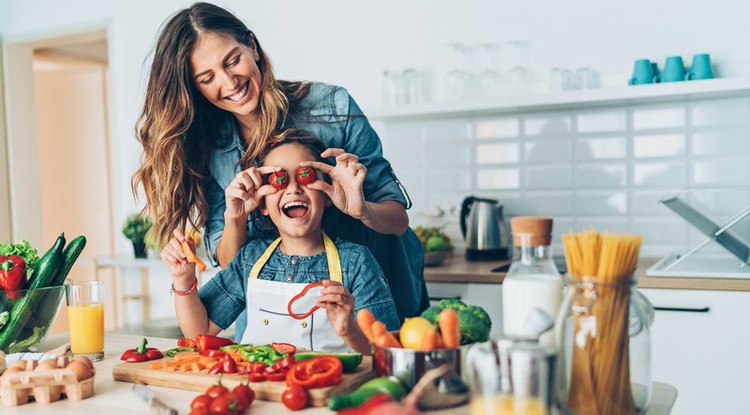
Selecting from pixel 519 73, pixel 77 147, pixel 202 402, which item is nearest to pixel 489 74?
pixel 519 73

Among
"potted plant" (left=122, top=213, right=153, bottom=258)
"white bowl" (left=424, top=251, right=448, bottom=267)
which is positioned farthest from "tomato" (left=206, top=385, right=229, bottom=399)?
"potted plant" (left=122, top=213, right=153, bottom=258)

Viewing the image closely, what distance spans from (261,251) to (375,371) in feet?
2.90

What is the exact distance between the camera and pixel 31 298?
168 centimetres

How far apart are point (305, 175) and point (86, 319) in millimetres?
625

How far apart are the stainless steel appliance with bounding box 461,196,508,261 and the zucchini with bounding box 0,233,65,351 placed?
1.96 meters

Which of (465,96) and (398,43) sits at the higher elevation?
(398,43)

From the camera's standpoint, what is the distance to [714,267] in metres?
2.73

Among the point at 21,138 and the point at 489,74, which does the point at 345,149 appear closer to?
the point at 489,74

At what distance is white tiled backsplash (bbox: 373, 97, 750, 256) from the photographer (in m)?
3.08

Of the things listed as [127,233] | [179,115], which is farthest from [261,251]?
[127,233]

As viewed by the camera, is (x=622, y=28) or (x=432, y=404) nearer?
(x=432, y=404)

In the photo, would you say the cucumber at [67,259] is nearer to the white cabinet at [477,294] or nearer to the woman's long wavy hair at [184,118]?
the woman's long wavy hair at [184,118]

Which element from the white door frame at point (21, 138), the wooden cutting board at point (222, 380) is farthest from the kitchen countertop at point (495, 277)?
the white door frame at point (21, 138)

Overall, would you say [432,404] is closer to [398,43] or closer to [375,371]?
[375,371]
